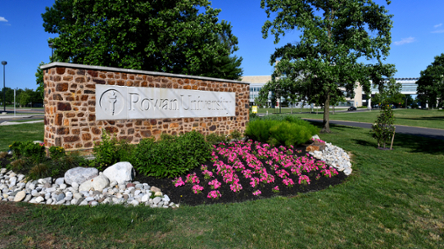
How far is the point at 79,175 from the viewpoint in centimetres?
546

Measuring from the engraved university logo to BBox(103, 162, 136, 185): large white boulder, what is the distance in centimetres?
238

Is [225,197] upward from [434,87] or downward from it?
downward

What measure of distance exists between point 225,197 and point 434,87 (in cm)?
4798

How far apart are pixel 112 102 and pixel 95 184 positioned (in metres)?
3.04

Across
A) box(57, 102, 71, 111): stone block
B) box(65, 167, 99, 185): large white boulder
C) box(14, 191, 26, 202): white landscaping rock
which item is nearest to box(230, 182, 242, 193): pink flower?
box(65, 167, 99, 185): large white boulder

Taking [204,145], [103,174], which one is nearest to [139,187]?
[103,174]

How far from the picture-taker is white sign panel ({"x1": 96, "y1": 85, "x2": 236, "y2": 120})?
7589 mm

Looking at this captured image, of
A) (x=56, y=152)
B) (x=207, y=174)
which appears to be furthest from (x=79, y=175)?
(x=207, y=174)

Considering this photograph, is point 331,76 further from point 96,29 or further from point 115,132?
point 96,29

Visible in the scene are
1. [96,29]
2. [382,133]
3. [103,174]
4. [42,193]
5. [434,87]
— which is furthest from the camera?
[434,87]

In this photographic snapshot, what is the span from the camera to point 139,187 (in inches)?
213

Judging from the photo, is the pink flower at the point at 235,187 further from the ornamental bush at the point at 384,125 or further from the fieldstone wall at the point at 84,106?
the ornamental bush at the point at 384,125

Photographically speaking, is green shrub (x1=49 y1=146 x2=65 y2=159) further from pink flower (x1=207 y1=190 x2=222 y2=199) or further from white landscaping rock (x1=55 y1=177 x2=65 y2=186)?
pink flower (x1=207 y1=190 x2=222 y2=199)

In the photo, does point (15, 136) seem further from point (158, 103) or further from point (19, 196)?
point (19, 196)
